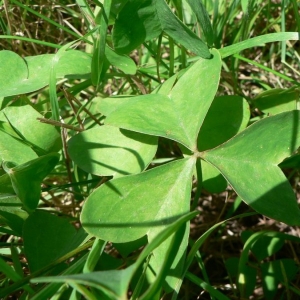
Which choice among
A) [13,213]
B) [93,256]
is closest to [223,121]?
[93,256]

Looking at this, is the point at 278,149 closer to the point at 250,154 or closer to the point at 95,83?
the point at 250,154

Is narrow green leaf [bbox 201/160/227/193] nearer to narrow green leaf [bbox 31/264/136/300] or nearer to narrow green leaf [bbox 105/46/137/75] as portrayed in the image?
narrow green leaf [bbox 105/46/137/75]

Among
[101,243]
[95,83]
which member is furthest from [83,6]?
[101,243]

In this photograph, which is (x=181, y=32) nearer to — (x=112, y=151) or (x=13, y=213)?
(x=112, y=151)

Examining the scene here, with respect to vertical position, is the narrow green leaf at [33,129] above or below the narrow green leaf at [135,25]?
below

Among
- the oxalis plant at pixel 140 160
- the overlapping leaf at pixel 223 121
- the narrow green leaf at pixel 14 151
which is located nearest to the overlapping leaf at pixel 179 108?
the oxalis plant at pixel 140 160

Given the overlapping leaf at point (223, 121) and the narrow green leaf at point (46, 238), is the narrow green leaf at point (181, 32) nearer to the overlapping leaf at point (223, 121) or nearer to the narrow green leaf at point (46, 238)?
the overlapping leaf at point (223, 121)

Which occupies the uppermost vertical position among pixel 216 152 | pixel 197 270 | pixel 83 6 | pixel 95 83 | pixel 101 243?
pixel 83 6
